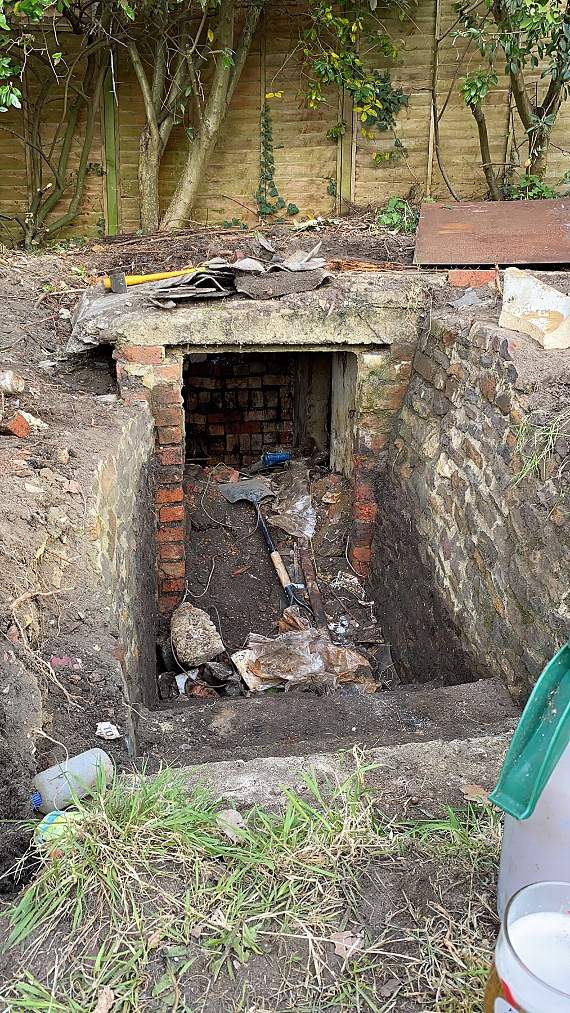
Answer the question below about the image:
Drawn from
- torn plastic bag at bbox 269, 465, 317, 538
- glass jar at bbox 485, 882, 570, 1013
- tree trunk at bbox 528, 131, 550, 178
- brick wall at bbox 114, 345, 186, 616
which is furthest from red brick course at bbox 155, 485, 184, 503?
tree trunk at bbox 528, 131, 550, 178

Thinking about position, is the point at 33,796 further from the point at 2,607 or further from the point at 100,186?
the point at 100,186

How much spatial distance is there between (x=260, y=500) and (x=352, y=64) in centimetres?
480

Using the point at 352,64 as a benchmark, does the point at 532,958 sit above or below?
below

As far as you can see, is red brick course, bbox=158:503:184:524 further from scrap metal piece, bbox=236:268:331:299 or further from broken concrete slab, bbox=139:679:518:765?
broken concrete slab, bbox=139:679:518:765

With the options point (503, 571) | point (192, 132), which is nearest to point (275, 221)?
point (192, 132)

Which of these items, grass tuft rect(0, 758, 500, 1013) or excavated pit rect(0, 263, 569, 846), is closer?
grass tuft rect(0, 758, 500, 1013)

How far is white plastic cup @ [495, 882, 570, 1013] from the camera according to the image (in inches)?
39.6

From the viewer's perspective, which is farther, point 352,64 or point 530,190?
point 352,64

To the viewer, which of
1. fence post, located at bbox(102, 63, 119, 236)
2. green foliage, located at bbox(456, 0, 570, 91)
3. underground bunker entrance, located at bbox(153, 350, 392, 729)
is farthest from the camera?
fence post, located at bbox(102, 63, 119, 236)

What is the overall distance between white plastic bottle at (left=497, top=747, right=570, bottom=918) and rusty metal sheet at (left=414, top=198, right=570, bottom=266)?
4768mm

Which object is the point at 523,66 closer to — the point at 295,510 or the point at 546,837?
the point at 295,510

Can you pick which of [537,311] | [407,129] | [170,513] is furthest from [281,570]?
[407,129]

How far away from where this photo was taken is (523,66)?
7309 millimetres

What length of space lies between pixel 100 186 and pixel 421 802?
8133 millimetres
